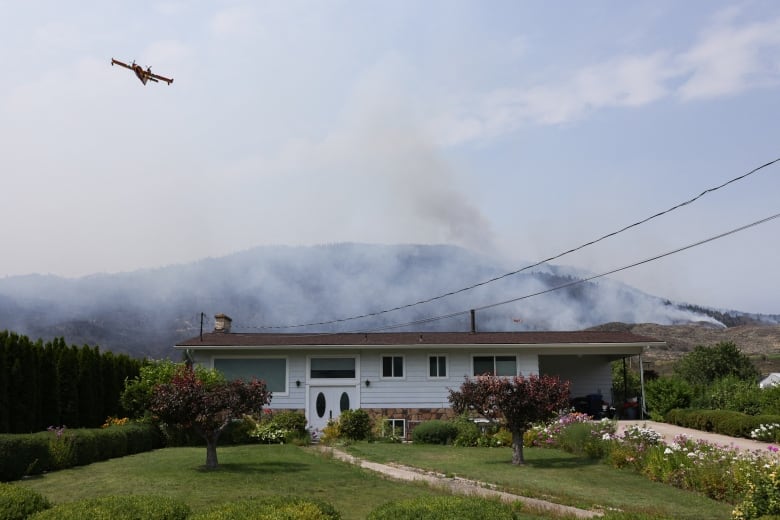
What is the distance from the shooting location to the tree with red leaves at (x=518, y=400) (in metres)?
18.2

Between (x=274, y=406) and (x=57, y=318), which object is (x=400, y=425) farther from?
(x=57, y=318)

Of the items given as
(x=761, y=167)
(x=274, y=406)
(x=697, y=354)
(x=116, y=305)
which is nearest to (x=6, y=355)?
(x=274, y=406)

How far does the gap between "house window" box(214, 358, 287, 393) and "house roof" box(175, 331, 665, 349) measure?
835mm

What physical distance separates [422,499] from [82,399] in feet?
56.6

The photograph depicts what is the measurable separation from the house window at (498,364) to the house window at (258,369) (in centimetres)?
839

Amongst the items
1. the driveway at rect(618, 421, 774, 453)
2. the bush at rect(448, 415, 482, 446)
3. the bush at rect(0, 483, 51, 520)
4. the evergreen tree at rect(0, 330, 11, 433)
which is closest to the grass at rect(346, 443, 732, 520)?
the bush at rect(448, 415, 482, 446)

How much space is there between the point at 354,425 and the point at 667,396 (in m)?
13.4

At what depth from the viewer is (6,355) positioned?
1809 centimetres

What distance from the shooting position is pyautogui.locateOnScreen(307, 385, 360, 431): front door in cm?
2988

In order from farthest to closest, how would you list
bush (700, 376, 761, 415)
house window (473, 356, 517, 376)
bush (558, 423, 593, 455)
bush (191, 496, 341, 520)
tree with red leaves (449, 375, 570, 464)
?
house window (473, 356, 517, 376) < bush (700, 376, 761, 415) < bush (558, 423, 593, 455) < tree with red leaves (449, 375, 570, 464) < bush (191, 496, 341, 520)

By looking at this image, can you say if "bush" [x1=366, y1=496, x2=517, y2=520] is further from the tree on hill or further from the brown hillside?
the brown hillside

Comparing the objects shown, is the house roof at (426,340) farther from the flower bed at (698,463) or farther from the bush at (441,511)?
the bush at (441,511)

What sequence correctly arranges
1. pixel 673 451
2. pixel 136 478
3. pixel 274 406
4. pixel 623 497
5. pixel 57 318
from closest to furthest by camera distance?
pixel 623 497 < pixel 136 478 < pixel 673 451 < pixel 274 406 < pixel 57 318

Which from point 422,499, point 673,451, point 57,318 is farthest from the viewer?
point 57,318
